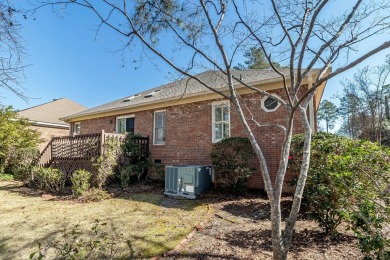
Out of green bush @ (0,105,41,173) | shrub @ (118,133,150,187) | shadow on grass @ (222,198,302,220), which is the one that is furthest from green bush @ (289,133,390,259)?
green bush @ (0,105,41,173)

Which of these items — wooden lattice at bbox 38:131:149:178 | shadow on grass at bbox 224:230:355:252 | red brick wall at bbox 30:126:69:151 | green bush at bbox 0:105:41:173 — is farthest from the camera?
red brick wall at bbox 30:126:69:151

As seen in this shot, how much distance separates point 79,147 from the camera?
906cm

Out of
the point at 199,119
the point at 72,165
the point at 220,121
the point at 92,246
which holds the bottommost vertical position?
the point at 92,246

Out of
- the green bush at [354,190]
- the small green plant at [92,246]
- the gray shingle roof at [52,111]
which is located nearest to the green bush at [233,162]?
the green bush at [354,190]

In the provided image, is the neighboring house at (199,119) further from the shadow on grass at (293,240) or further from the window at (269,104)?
the shadow on grass at (293,240)

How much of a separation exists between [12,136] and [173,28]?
1239cm

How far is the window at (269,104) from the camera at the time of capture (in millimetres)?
7375

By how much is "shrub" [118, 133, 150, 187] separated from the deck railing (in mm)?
252

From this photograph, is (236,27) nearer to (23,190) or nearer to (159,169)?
(159,169)

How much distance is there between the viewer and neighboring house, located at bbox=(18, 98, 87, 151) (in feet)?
56.3

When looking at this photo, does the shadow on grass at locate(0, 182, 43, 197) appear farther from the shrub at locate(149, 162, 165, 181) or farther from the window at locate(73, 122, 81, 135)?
the window at locate(73, 122, 81, 135)

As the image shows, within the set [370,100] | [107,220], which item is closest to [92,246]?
[107,220]

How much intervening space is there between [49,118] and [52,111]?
1.66m

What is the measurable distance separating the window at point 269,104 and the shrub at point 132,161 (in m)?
5.26
